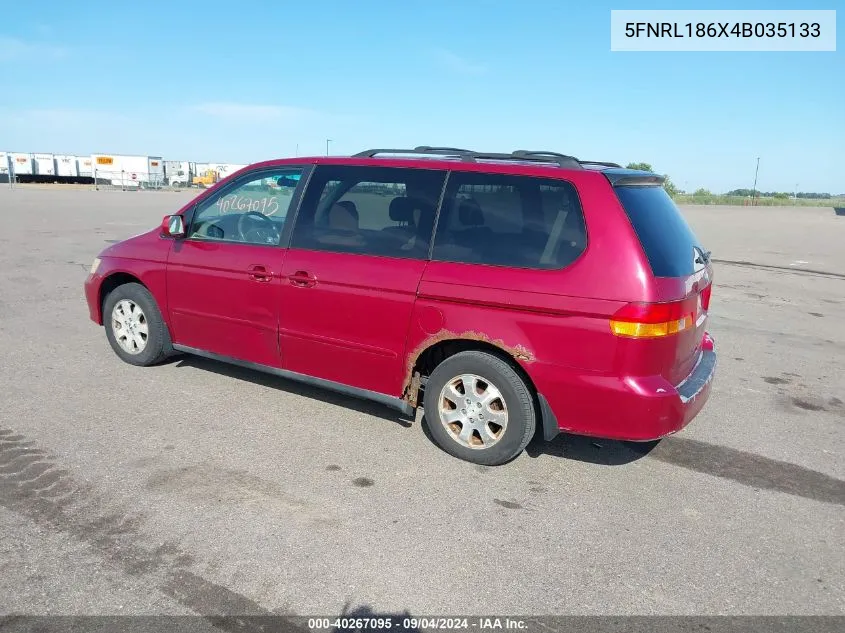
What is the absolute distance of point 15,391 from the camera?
5027 millimetres

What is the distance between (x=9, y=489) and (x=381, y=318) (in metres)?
2.21

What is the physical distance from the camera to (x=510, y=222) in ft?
13.0

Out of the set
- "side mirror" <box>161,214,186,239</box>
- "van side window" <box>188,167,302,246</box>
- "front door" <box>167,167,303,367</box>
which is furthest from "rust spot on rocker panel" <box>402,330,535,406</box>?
"side mirror" <box>161,214,186,239</box>

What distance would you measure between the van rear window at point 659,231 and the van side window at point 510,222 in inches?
12.6

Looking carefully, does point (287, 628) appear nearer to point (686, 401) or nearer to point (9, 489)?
point (9, 489)

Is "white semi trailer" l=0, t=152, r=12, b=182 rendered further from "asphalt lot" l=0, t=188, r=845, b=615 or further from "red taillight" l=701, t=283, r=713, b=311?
"red taillight" l=701, t=283, r=713, b=311

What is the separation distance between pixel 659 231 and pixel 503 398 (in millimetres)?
1321

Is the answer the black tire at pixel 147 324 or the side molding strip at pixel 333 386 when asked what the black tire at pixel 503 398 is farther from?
the black tire at pixel 147 324

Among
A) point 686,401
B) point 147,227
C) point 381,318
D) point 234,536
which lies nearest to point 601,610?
point 686,401

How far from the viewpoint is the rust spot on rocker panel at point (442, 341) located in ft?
12.6

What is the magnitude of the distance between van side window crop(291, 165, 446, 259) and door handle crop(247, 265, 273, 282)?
27 centimetres

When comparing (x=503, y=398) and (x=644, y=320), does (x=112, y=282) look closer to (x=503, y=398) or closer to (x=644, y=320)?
(x=503, y=398)

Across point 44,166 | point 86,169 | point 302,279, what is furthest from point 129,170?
point 302,279

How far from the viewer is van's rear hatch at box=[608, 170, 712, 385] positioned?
140 inches
